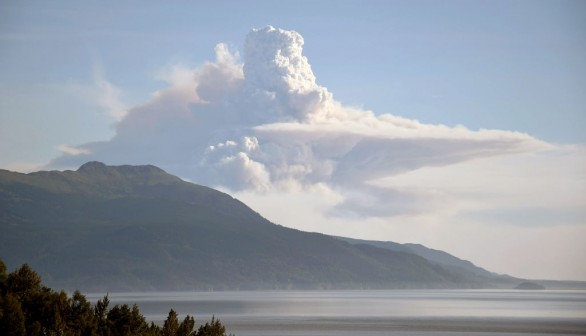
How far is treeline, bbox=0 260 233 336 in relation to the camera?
62.3 m

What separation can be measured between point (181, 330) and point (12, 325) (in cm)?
1352

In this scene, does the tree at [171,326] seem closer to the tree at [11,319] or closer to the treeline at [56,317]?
the treeline at [56,317]

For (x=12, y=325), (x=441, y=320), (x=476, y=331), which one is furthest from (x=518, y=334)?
(x=12, y=325)

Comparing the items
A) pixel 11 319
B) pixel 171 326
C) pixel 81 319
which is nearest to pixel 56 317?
pixel 81 319

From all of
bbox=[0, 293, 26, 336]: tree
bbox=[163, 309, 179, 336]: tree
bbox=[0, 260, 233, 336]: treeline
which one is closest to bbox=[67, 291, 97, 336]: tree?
bbox=[0, 260, 233, 336]: treeline

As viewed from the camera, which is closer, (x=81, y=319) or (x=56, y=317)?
(x=56, y=317)

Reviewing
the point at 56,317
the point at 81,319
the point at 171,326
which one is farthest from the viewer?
the point at 171,326

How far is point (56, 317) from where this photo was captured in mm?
63062

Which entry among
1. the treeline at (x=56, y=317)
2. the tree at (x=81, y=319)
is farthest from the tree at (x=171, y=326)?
the tree at (x=81, y=319)

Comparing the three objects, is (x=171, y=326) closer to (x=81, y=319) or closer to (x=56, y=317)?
(x=81, y=319)

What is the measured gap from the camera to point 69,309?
67.8 m

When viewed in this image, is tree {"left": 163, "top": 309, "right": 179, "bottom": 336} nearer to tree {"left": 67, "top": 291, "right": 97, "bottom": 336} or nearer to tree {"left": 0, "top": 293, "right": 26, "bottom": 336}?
tree {"left": 67, "top": 291, "right": 97, "bottom": 336}

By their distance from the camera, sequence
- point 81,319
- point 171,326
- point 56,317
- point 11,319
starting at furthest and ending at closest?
point 171,326
point 81,319
point 56,317
point 11,319

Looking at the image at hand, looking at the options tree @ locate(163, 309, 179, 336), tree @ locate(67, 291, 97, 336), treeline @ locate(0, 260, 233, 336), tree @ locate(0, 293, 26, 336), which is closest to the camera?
tree @ locate(0, 293, 26, 336)
